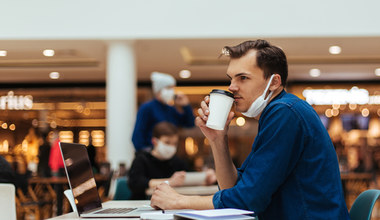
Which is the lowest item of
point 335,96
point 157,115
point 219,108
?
point 219,108

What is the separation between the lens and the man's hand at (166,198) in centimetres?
174

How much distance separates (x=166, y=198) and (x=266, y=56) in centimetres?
60

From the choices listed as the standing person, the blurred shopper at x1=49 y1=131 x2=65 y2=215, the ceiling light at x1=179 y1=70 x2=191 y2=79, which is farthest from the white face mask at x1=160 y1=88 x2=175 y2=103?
the ceiling light at x1=179 y1=70 x2=191 y2=79

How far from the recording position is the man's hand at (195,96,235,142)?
182 centimetres

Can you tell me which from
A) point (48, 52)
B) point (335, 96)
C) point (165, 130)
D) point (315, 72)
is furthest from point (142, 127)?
point (335, 96)

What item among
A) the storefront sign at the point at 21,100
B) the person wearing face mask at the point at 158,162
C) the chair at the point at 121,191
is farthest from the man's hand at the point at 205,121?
the storefront sign at the point at 21,100

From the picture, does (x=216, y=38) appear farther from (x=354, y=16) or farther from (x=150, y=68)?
(x=150, y=68)

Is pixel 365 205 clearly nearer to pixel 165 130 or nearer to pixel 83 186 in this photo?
pixel 83 186

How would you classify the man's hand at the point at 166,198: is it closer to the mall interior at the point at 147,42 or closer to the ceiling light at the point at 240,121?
the mall interior at the point at 147,42

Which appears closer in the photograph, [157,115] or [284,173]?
[284,173]

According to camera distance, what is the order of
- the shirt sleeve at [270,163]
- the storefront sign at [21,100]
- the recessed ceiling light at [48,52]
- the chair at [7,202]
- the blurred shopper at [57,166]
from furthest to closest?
the storefront sign at [21,100]
the recessed ceiling light at [48,52]
the blurred shopper at [57,166]
the chair at [7,202]
the shirt sleeve at [270,163]

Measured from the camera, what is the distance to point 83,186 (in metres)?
2.04

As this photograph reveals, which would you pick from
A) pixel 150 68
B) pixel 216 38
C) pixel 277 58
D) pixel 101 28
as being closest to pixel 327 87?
pixel 150 68

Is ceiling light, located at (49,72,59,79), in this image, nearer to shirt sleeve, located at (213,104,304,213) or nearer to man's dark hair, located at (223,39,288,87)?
man's dark hair, located at (223,39,288,87)
